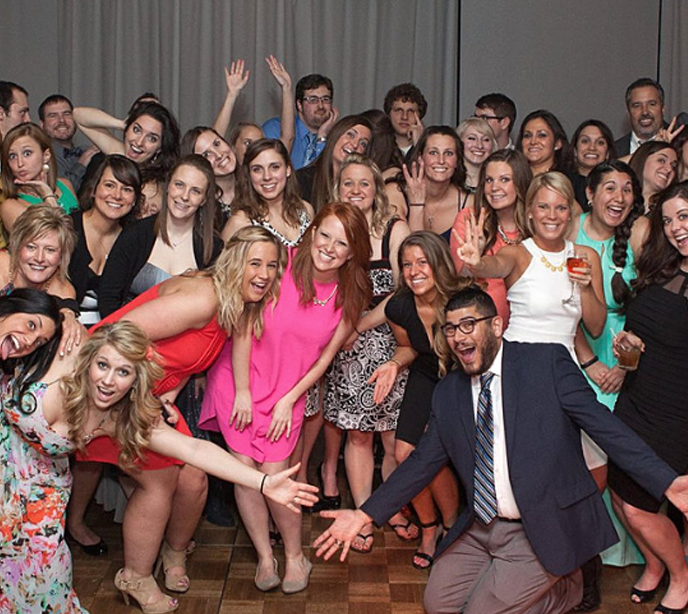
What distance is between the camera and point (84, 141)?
21.7 ft

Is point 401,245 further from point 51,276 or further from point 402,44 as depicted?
point 402,44

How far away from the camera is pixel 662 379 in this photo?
3.45m

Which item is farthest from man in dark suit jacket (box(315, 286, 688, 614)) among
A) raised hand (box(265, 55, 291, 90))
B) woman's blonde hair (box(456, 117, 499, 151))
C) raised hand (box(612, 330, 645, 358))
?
raised hand (box(265, 55, 291, 90))

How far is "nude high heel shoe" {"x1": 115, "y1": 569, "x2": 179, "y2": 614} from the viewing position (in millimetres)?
3424

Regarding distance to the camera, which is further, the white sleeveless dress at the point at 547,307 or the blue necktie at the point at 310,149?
the blue necktie at the point at 310,149

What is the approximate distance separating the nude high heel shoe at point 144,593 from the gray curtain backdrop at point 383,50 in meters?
3.72

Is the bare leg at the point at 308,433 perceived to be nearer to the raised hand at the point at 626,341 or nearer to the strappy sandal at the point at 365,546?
the strappy sandal at the point at 365,546

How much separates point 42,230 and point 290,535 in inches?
55.4

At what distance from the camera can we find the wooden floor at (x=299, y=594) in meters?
3.47

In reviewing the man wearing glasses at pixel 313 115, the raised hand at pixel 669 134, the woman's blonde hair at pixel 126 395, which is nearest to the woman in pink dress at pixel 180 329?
the woman's blonde hair at pixel 126 395

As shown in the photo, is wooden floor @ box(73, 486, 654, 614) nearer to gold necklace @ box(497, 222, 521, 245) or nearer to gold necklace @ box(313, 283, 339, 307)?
gold necklace @ box(313, 283, 339, 307)

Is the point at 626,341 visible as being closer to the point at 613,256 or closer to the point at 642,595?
the point at 613,256

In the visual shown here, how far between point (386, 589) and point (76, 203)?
210 centimetres

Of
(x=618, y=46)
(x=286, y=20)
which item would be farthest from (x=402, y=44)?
(x=618, y=46)
